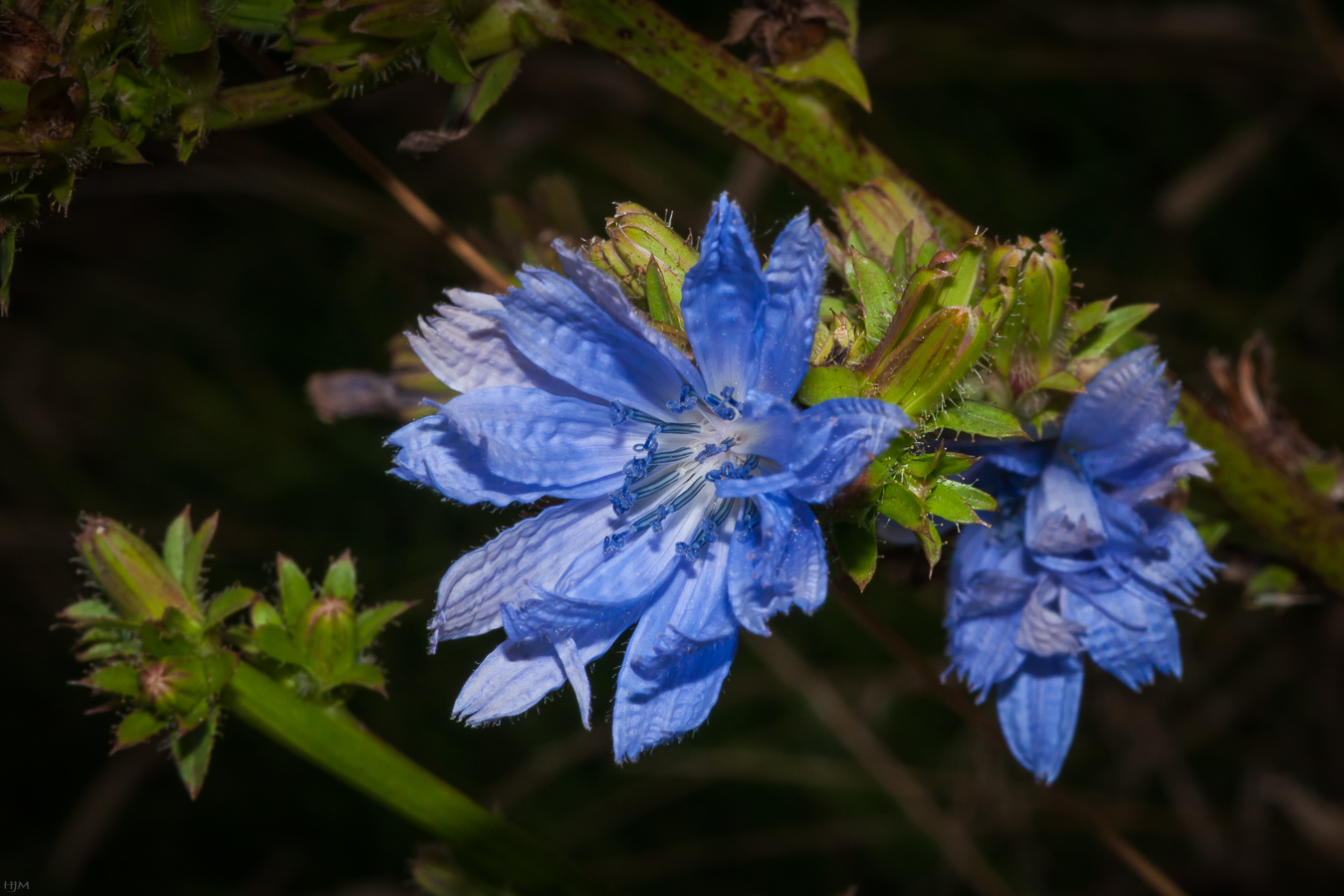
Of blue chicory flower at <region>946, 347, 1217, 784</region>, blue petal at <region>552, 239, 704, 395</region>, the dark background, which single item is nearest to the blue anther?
blue petal at <region>552, 239, 704, 395</region>

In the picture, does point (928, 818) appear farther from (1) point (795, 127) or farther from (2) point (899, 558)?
(1) point (795, 127)

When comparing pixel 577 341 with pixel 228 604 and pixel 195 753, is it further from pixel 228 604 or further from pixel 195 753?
pixel 195 753

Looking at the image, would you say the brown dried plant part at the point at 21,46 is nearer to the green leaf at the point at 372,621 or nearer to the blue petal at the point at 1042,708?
the green leaf at the point at 372,621

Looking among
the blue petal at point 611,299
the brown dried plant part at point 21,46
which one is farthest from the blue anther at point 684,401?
the brown dried plant part at point 21,46

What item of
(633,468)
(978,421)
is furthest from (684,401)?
(978,421)

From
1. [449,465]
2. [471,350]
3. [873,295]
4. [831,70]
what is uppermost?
[831,70]

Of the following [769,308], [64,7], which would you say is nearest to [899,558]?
[769,308]

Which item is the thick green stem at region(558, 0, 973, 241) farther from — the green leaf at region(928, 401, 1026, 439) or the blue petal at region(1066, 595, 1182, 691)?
the blue petal at region(1066, 595, 1182, 691)
